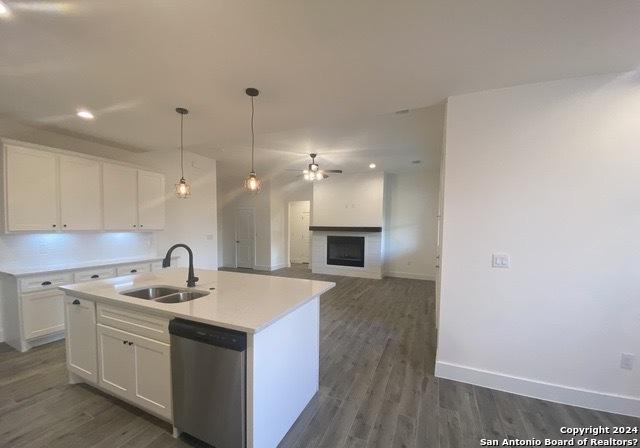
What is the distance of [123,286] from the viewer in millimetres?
2273

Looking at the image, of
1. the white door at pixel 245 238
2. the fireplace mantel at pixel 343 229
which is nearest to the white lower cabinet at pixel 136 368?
the fireplace mantel at pixel 343 229

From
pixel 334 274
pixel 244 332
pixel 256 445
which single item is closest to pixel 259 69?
pixel 244 332

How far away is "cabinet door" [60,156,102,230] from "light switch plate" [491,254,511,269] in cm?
498

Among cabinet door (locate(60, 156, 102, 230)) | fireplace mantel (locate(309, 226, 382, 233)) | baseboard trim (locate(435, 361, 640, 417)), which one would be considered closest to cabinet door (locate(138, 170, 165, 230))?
cabinet door (locate(60, 156, 102, 230))

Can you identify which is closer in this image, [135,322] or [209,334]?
[209,334]

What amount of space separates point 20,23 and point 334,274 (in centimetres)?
674

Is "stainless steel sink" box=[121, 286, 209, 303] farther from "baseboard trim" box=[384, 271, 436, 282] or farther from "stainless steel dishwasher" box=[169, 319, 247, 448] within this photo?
"baseboard trim" box=[384, 271, 436, 282]

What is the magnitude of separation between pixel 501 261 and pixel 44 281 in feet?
16.4

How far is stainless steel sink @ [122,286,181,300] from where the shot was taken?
223cm

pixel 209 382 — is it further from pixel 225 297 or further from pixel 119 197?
pixel 119 197

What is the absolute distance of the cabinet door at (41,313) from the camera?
287cm

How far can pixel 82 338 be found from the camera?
216 cm

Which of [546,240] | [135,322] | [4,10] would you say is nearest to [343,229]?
[546,240]

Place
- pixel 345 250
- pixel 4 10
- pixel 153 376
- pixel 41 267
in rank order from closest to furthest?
pixel 4 10
pixel 153 376
pixel 41 267
pixel 345 250
